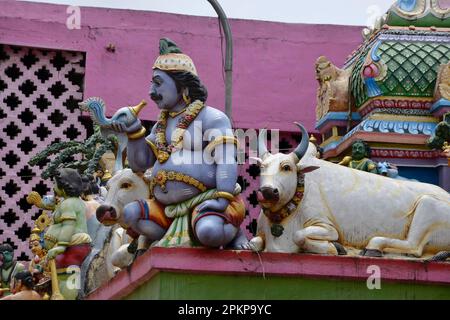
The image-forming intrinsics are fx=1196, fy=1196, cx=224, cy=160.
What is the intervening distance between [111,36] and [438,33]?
4548 millimetres

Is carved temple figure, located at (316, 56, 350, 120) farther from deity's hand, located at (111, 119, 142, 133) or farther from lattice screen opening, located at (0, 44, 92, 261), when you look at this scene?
deity's hand, located at (111, 119, 142, 133)

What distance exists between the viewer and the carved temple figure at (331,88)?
11.1 meters

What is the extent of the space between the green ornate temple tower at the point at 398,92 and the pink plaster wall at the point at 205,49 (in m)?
2.85

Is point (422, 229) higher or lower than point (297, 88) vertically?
lower

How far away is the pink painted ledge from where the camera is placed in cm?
735

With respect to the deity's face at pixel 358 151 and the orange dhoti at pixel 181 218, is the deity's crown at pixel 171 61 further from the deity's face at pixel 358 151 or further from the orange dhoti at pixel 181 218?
the deity's face at pixel 358 151

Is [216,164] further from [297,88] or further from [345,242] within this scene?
[297,88]

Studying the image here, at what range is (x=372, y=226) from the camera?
8.07 m

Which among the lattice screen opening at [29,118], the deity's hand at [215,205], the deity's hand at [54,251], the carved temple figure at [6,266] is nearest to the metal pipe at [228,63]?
the deity's hand at [54,251]

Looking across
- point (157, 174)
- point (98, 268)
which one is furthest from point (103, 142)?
point (157, 174)

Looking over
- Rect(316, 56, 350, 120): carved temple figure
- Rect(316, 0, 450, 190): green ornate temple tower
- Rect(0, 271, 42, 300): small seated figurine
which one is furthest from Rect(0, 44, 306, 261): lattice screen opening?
Rect(0, 271, 42, 300): small seated figurine
